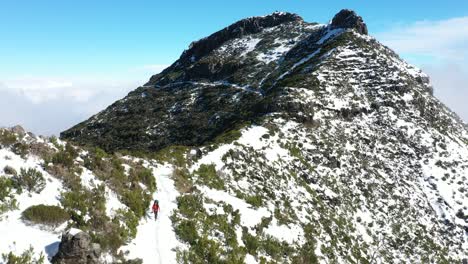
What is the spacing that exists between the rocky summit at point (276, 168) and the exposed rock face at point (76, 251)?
0.08 meters

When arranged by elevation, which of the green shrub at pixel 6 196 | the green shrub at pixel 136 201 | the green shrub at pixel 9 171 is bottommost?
the green shrub at pixel 136 201

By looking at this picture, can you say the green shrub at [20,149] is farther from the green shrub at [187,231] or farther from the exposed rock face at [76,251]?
the green shrub at [187,231]

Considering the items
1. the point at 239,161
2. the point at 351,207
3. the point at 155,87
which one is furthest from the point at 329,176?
the point at 155,87

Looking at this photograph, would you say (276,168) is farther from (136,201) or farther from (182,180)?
(136,201)

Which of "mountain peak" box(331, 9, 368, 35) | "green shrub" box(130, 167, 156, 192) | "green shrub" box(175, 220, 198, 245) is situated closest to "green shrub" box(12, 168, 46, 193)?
"green shrub" box(130, 167, 156, 192)

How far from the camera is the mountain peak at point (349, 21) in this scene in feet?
302

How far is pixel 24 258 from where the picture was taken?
12391 mm

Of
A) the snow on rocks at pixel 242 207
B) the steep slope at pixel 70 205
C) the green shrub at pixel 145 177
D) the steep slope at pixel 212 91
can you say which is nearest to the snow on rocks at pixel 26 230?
the steep slope at pixel 70 205

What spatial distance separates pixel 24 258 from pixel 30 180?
427 cm

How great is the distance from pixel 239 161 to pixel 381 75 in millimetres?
43705

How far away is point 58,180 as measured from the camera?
17.4 m

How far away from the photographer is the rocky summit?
58.1ft

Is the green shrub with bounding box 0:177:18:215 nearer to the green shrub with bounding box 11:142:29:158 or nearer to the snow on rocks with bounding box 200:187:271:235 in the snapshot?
the green shrub with bounding box 11:142:29:158

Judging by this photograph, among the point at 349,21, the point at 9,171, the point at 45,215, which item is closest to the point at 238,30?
the point at 349,21
